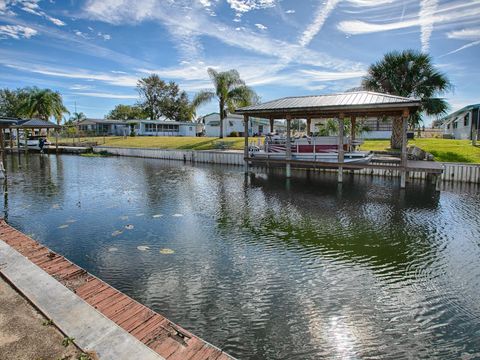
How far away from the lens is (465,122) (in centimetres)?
3466

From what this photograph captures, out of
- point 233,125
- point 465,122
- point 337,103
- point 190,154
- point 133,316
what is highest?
point 233,125

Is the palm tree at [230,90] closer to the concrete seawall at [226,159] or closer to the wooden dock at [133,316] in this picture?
the concrete seawall at [226,159]

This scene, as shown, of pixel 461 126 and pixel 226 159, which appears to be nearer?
pixel 226 159

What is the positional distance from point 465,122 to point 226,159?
1058 inches

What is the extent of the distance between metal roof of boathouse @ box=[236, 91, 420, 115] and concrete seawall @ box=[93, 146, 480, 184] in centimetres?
497

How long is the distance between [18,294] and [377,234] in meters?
8.47

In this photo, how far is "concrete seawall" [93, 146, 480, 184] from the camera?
1706 centimetres

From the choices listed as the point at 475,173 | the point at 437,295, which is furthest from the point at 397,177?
the point at 437,295

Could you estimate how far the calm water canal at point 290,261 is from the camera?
4.72 meters

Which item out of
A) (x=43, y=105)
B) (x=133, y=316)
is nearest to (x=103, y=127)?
(x=43, y=105)

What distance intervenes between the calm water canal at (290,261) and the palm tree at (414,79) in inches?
360

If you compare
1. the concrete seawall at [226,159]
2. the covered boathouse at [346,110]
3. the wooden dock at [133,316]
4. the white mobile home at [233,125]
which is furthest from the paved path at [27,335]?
the white mobile home at [233,125]

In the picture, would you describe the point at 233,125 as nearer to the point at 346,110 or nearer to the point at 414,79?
the point at 414,79

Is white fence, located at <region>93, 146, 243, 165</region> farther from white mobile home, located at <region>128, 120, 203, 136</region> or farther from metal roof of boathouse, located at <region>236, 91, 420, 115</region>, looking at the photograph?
white mobile home, located at <region>128, 120, 203, 136</region>
